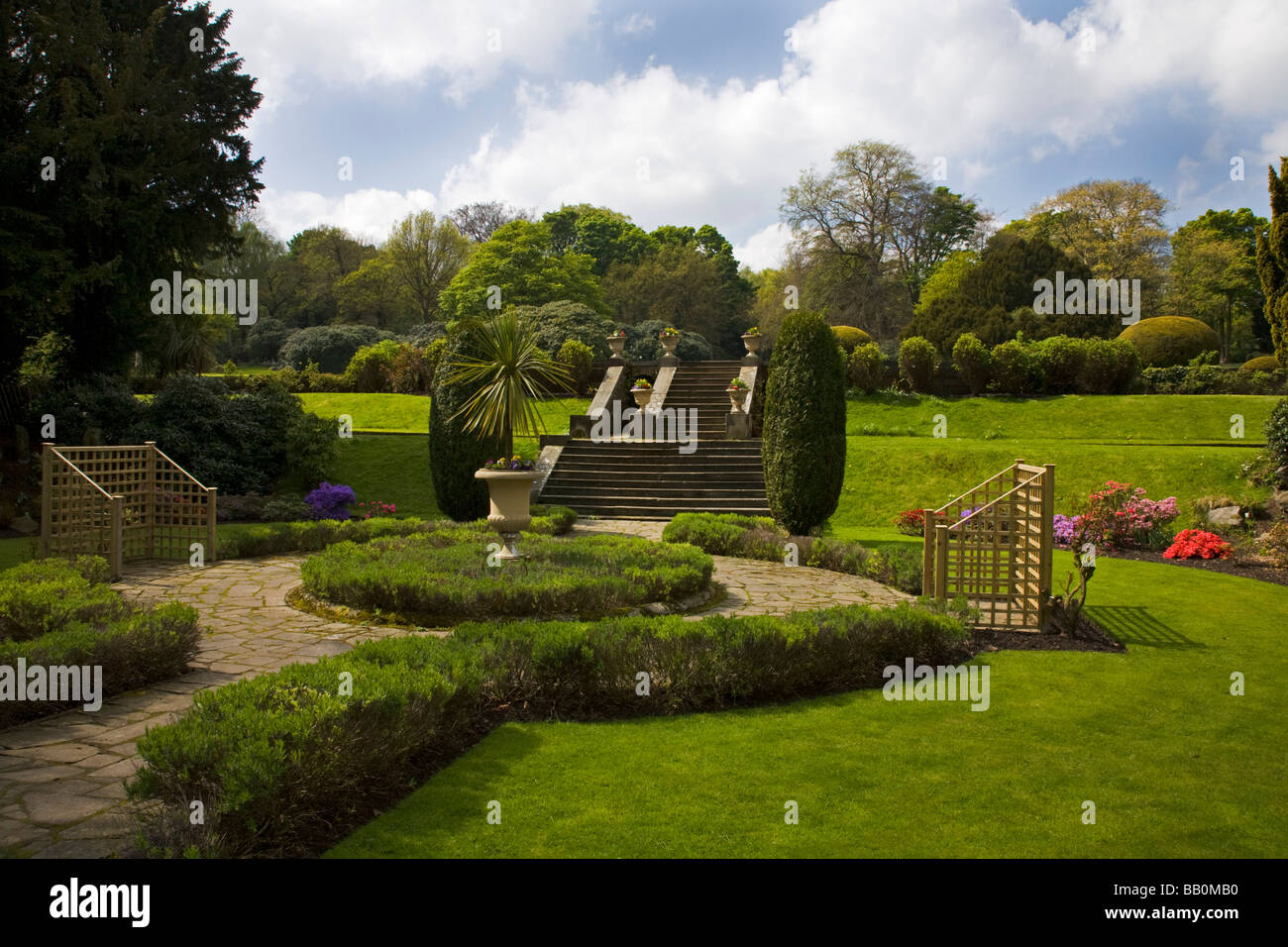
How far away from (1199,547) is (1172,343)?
53.3ft

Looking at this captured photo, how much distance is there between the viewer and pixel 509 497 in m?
9.28

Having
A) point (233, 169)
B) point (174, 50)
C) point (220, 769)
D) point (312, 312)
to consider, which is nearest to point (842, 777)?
point (220, 769)

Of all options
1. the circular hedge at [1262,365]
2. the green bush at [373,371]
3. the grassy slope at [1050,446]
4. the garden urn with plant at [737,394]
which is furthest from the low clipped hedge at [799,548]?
the circular hedge at [1262,365]

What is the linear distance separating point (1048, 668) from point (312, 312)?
47445 mm

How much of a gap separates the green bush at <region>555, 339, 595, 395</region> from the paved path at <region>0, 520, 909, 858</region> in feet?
42.9

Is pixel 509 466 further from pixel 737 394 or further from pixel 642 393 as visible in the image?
pixel 642 393

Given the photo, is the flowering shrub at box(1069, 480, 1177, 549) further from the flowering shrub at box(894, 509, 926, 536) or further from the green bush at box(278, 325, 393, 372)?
the green bush at box(278, 325, 393, 372)

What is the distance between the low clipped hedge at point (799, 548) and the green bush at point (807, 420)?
646 millimetres

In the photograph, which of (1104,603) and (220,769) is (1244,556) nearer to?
(1104,603)

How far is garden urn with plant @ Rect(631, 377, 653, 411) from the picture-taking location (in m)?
21.5

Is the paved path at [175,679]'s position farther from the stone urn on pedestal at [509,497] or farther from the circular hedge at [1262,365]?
the circular hedge at [1262,365]

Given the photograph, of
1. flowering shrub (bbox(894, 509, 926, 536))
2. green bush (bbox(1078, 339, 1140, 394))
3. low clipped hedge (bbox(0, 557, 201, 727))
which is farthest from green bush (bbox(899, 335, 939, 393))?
low clipped hedge (bbox(0, 557, 201, 727))

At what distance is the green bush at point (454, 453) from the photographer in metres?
13.3

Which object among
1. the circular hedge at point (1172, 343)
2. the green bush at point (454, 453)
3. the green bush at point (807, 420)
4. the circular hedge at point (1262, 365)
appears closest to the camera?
the green bush at point (807, 420)
